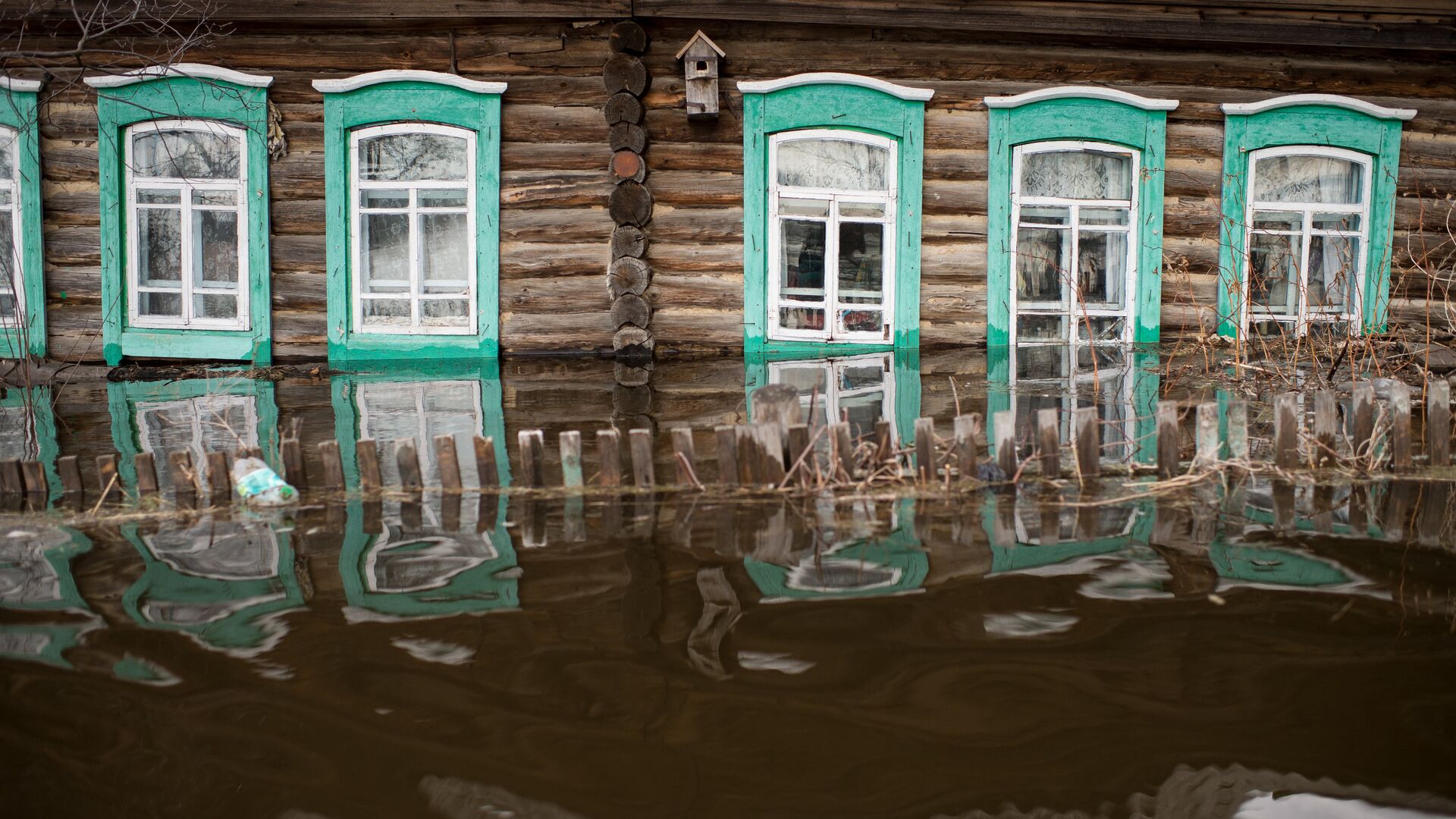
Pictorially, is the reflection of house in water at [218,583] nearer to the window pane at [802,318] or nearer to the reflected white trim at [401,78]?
the reflected white trim at [401,78]

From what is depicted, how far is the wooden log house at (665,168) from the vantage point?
9328 mm

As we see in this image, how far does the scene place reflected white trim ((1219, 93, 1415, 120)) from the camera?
9.74m

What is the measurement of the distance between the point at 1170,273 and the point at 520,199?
5.52 metres

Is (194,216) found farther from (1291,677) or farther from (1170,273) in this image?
(1291,677)

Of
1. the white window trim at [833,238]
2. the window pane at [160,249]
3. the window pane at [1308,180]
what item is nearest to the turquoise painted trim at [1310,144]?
the window pane at [1308,180]

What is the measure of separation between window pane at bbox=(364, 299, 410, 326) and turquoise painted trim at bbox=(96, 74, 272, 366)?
781mm

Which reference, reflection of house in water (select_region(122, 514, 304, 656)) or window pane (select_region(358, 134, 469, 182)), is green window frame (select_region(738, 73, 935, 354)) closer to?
window pane (select_region(358, 134, 469, 182))

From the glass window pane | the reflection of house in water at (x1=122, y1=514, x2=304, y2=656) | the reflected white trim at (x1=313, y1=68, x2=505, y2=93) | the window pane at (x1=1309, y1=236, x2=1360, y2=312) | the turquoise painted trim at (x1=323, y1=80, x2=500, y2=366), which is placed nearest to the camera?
the reflection of house in water at (x1=122, y1=514, x2=304, y2=656)

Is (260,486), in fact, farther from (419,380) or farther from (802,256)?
(802,256)

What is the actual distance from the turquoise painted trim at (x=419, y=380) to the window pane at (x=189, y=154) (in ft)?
6.96

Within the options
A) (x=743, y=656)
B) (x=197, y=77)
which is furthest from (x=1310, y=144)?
(x=197, y=77)

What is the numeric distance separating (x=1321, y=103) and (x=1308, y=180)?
66 cm

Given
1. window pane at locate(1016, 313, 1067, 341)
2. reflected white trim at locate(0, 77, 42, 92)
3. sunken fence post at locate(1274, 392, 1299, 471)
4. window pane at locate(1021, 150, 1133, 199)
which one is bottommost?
sunken fence post at locate(1274, 392, 1299, 471)


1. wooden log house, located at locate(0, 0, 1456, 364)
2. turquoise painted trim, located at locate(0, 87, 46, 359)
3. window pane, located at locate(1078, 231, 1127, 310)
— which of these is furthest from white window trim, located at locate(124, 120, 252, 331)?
window pane, located at locate(1078, 231, 1127, 310)
